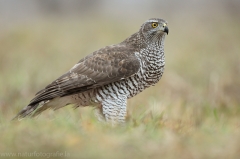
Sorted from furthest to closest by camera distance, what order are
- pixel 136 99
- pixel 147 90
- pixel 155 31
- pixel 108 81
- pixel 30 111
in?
pixel 147 90, pixel 136 99, pixel 155 31, pixel 30 111, pixel 108 81

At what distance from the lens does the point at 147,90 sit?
1103 centimetres

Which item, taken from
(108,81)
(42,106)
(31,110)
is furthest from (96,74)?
(31,110)

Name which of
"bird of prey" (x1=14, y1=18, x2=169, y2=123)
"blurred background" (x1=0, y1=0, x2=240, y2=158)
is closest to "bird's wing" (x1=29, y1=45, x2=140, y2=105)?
"bird of prey" (x1=14, y1=18, x2=169, y2=123)

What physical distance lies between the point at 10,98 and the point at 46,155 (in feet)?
16.0

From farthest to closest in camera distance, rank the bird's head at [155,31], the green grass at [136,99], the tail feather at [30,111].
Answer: the bird's head at [155,31], the tail feather at [30,111], the green grass at [136,99]

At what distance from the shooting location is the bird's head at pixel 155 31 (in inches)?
274

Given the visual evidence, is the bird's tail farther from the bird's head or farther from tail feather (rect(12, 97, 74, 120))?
the bird's head

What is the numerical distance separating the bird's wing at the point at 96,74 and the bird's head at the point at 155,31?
14.1 inches

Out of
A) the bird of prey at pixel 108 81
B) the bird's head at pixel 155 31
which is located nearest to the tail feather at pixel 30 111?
the bird of prey at pixel 108 81

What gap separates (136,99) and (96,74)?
3.19 metres

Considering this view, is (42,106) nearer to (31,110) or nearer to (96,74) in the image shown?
(31,110)

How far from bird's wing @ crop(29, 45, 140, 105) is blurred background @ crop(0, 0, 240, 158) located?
0.31 meters

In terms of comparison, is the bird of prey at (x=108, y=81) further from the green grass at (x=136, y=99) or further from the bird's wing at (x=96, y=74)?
the green grass at (x=136, y=99)

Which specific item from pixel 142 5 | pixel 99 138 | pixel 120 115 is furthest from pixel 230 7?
pixel 99 138
